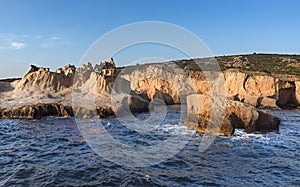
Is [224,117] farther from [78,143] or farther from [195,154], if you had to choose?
[78,143]

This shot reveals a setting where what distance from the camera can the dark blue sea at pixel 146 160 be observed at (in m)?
10.2

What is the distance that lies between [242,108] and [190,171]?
9921mm

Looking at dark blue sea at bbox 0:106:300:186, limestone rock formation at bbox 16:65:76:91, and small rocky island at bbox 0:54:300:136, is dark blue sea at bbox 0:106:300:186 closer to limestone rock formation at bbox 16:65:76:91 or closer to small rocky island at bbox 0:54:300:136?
small rocky island at bbox 0:54:300:136

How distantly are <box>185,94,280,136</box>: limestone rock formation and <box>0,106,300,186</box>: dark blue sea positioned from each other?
984mm

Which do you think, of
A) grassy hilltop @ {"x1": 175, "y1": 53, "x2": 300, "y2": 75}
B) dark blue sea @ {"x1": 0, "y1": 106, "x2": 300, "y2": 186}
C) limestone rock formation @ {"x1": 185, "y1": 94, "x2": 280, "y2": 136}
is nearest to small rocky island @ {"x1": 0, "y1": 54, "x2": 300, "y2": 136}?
limestone rock formation @ {"x1": 185, "y1": 94, "x2": 280, "y2": 136}

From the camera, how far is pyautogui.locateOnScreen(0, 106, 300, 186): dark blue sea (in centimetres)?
1023

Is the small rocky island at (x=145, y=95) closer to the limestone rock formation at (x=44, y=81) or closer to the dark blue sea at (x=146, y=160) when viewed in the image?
the limestone rock formation at (x=44, y=81)

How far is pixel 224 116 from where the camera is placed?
18.7 m

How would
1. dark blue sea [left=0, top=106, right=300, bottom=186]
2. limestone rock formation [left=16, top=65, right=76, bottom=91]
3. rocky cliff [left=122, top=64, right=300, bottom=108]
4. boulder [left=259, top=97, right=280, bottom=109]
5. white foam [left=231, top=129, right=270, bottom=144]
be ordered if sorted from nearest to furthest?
dark blue sea [left=0, top=106, right=300, bottom=186], white foam [left=231, top=129, right=270, bottom=144], limestone rock formation [left=16, top=65, right=76, bottom=91], boulder [left=259, top=97, right=280, bottom=109], rocky cliff [left=122, top=64, right=300, bottom=108]

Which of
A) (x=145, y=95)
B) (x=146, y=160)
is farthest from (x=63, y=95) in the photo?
(x=146, y=160)

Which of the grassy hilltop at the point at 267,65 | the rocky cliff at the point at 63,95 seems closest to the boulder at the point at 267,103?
the rocky cliff at the point at 63,95

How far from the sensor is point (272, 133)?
65.0 ft

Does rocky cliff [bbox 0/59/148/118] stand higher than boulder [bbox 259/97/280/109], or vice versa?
rocky cliff [bbox 0/59/148/118]

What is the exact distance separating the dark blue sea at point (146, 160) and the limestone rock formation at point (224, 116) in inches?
38.7
